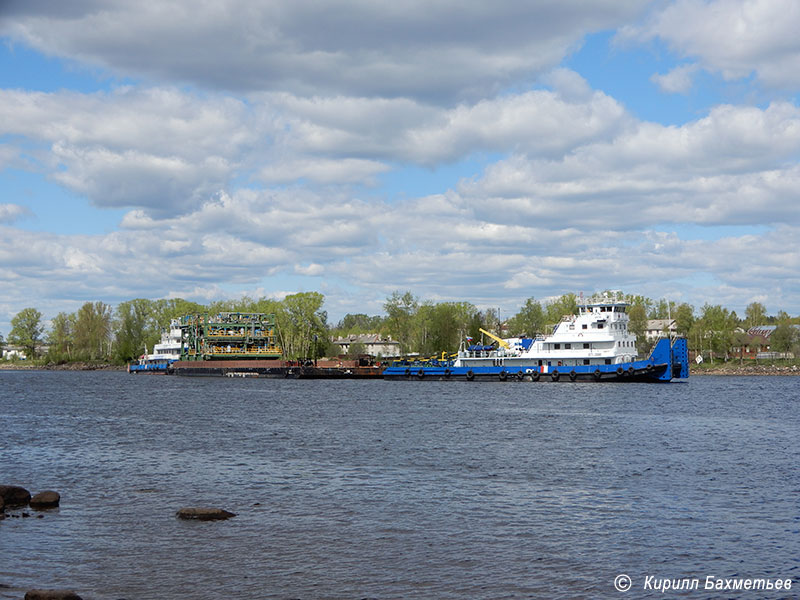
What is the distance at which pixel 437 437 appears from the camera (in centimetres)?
3962

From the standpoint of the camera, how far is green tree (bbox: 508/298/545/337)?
158 metres

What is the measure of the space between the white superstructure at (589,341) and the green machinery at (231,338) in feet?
193

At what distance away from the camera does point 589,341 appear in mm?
84688

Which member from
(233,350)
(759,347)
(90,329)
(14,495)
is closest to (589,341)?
(14,495)

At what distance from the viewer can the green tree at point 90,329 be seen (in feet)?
617

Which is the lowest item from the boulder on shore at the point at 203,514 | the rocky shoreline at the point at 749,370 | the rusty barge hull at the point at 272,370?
the rocky shoreline at the point at 749,370

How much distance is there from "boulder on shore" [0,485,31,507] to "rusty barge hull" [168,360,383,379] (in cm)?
9549

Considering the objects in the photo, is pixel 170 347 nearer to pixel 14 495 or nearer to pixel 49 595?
pixel 14 495

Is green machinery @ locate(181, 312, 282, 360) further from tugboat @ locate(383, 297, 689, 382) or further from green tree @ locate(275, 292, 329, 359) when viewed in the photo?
tugboat @ locate(383, 297, 689, 382)

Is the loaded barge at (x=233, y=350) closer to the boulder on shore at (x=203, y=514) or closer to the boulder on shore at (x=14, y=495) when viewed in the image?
the boulder on shore at (x=14, y=495)

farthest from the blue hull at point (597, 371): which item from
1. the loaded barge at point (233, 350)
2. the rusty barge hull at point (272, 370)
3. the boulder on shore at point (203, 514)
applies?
the boulder on shore at point (203, 514)

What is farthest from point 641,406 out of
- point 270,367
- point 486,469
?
point 270,367

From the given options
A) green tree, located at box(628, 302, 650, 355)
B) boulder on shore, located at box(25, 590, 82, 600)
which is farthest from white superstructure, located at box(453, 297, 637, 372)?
boulder on shore, located at box(25, 590, 82, 600)

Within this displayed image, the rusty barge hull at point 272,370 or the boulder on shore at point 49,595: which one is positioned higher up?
the rusty barge hull at point 272,370
